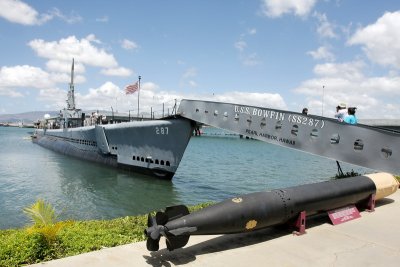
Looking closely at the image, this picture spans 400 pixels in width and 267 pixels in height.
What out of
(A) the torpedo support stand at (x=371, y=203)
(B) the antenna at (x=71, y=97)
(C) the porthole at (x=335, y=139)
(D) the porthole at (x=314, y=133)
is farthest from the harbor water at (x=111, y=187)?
(B) the antenna at (x=71, y=97)

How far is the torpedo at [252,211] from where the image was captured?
23.1 ft

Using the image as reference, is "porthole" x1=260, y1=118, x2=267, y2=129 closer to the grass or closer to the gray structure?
the gray structure

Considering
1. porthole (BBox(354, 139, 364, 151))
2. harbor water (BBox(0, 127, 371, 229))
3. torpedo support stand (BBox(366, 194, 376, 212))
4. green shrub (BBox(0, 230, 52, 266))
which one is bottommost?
harbor water (BBox(0, 127, 371, 229))

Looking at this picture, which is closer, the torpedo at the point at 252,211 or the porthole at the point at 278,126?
the torpedo at the point at 252,211

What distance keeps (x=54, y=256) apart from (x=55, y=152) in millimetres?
46503

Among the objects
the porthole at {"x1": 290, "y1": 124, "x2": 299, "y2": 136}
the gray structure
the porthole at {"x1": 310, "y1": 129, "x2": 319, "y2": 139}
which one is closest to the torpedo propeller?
the porthole at {"x1": 310, "y1": 129, "x2": 319, "y2": 139}

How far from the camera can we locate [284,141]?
16.4 m

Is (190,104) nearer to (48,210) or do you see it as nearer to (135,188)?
(135,188)

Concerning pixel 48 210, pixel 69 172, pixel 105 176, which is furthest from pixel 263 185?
pixel 48 210

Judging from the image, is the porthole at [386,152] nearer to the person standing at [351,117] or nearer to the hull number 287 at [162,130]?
the person standing at [351,117]

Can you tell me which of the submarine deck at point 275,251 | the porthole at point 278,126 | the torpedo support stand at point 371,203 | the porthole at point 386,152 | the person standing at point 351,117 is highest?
the person standing at point 351,117

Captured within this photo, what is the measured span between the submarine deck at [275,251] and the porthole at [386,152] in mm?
4556

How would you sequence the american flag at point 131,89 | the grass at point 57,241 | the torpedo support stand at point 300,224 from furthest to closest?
the american flag at point 131,89, the torpedo support stand at point 300,224, the grass at point 57,241

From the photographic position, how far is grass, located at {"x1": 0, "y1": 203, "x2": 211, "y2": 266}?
6816mm
